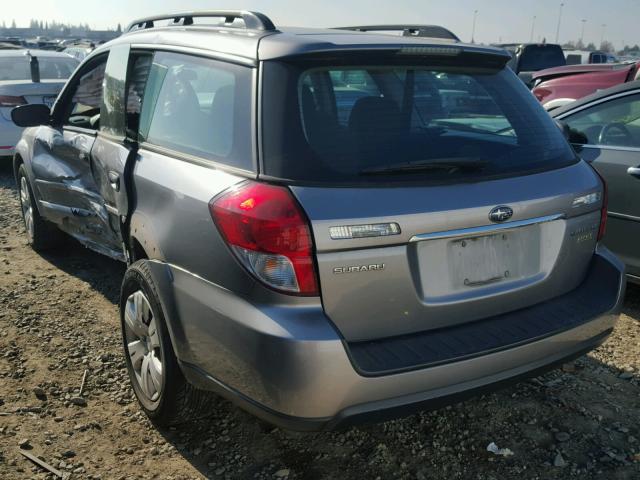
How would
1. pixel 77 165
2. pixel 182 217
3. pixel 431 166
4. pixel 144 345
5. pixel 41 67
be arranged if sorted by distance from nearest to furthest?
1. pixel 431 166
2. pixel 182 217
3. pixel 144 345
4. pixel 77 165
5. pixel 41 67

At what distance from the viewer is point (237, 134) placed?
245 cm

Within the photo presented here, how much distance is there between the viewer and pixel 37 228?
5391 millimetres

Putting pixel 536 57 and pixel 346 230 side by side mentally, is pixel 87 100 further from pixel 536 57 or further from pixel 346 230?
pixel 536 57

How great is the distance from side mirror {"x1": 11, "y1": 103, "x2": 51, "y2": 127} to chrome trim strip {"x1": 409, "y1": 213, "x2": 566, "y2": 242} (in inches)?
134

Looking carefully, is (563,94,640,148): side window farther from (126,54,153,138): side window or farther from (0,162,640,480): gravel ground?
(126,54,153,138): side window

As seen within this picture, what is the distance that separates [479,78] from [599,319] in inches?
46.0

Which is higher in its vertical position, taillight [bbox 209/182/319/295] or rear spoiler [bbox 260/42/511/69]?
rear spoiler [bbox 260/42/511/69]

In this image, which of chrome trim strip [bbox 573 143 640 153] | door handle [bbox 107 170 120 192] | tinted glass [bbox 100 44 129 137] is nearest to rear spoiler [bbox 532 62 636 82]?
chrome trim strip [bbox 573 143 640 153]

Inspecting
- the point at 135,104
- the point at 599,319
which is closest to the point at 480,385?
the point at 599,319

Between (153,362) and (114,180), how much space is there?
1.02m

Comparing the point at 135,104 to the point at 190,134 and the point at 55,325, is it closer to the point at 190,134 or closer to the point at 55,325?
the point at 190,134

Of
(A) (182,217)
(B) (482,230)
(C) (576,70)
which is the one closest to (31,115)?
(A) (182,217)

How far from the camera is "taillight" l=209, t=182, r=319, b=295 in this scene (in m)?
2.17

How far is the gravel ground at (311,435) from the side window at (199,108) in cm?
131
